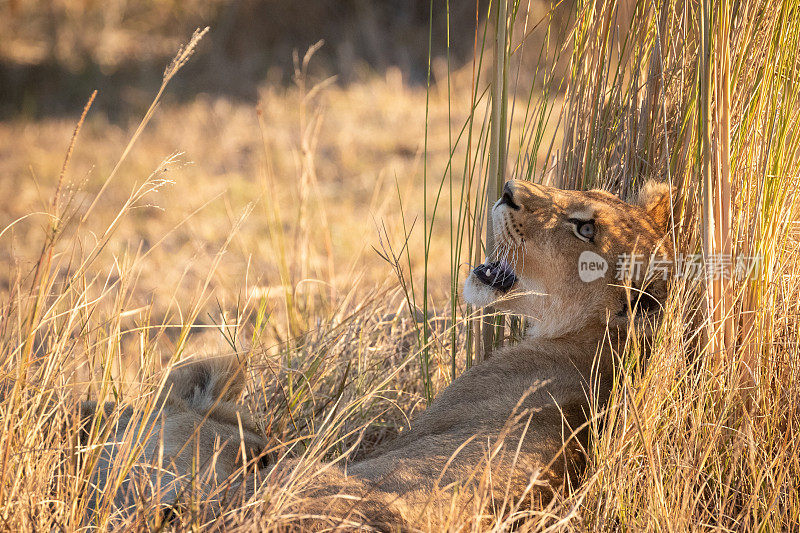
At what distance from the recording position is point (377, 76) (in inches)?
348

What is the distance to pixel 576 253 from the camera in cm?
234

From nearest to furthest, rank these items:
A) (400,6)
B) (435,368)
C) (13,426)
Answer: (13,426) < (435,368) < (400,6)

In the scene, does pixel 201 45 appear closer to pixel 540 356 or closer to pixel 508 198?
pixel 508 198

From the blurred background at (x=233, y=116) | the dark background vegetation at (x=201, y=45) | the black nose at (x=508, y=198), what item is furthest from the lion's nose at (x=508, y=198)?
the dark background vegetation at (x=201, y=45)

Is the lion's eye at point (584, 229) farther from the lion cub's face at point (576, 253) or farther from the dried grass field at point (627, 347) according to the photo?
the dried grass field at point (627, 347)

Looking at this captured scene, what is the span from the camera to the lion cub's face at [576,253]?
225 centimetres

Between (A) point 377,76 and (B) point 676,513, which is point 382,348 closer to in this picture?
(B) point 676,513

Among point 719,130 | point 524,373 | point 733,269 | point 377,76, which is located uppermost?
point 377,76

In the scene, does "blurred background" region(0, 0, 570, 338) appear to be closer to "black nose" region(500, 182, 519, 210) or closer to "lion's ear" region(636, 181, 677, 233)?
"black nose" region(500, 182, 519, 210)

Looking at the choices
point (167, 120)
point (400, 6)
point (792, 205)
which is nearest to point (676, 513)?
point (792, 205)

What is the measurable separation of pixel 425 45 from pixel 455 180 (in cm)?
267

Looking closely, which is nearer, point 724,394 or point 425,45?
point 724,394

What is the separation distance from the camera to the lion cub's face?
2.25 metres

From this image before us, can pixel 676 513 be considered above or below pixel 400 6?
below
